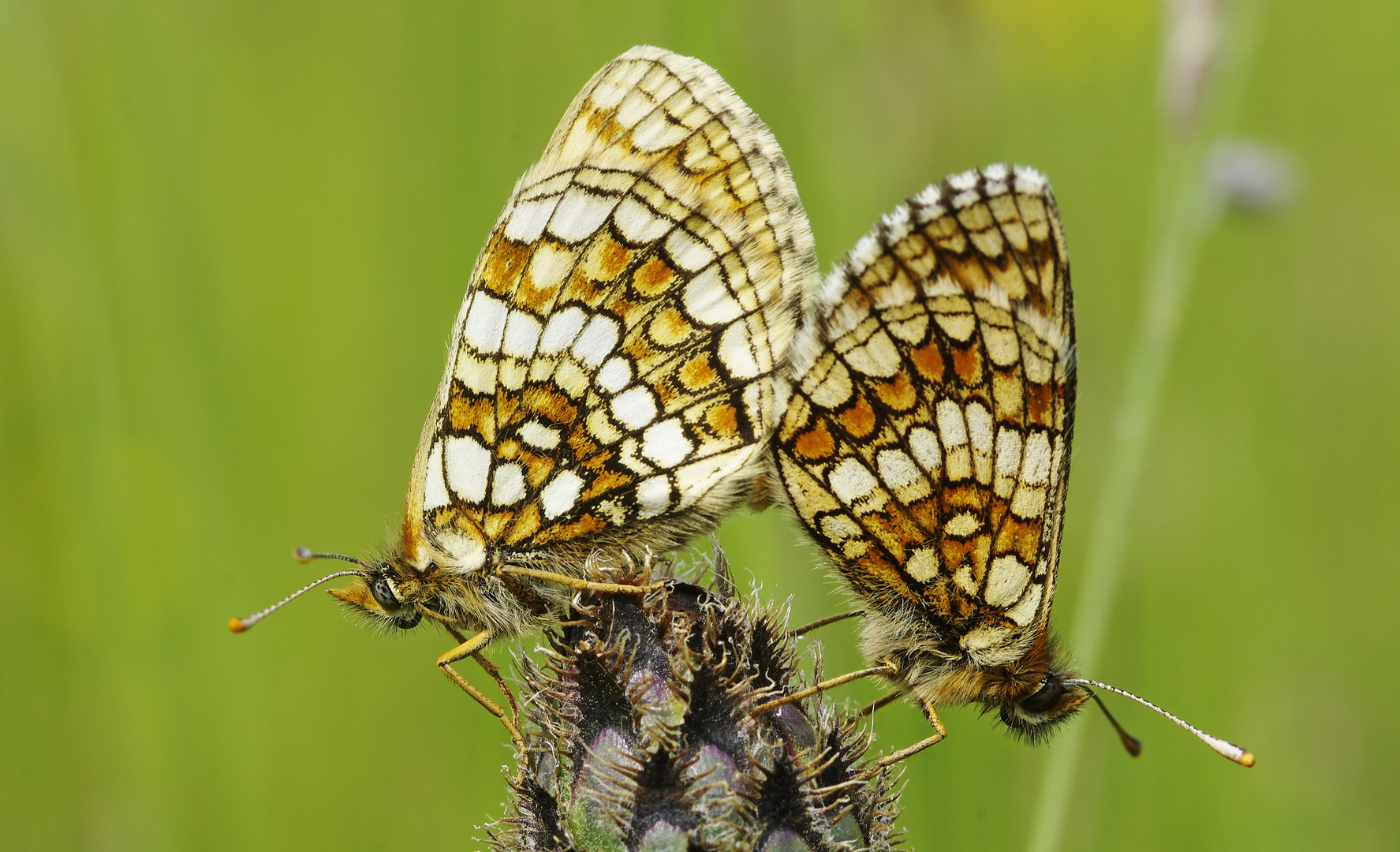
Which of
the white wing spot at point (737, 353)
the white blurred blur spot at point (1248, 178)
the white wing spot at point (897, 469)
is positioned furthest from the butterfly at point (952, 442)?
the white blurred blur spot at point (1248, 178)

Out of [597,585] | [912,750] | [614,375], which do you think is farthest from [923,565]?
[614,375]

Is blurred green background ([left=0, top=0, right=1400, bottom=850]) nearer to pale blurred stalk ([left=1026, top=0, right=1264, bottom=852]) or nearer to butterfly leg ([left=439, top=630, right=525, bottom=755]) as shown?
pale blurred stalk ([left=1026, top=0, right=1264, bottom=852])

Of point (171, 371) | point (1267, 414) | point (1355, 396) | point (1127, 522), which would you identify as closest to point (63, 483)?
point (171, 371)

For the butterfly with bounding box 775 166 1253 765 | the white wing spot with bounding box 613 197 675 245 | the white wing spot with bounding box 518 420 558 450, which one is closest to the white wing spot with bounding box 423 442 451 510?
the white wing spot with bounding box 518 420 558 450

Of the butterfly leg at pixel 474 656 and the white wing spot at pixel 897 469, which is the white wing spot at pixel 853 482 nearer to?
the white wing spot at pixel 897 469

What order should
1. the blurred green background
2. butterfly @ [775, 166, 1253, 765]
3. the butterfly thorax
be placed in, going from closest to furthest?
butterfly @ [775, 166, 1253, 765] < the butterfly thorax < the blurred green background

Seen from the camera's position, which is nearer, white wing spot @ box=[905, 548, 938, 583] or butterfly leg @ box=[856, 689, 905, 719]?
white wing spot @ box=[905, 548, 938, 583]
